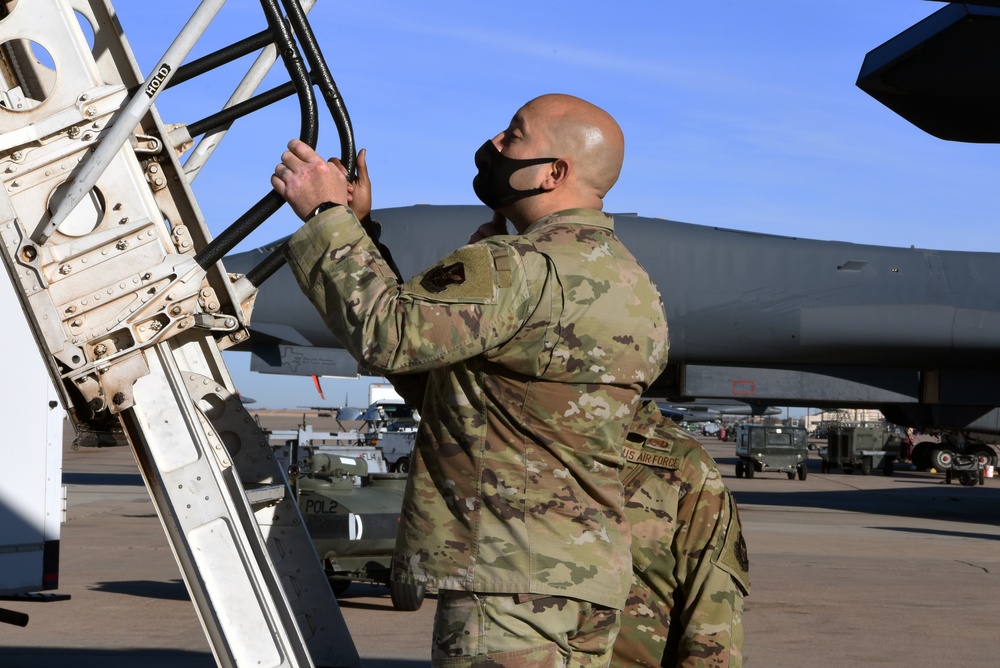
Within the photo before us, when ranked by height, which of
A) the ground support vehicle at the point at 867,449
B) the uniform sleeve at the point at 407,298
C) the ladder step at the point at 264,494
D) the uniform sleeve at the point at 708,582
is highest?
the uniform sleeve at the point at 407,298

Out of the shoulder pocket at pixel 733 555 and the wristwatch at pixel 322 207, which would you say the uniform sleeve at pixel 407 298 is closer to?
the wristwatch at pixel 322 207

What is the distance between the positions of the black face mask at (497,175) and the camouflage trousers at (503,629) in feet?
2.96

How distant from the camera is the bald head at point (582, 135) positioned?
8.01 feet

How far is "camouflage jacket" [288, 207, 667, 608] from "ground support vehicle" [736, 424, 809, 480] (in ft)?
91.5

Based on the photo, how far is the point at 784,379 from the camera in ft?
52.9

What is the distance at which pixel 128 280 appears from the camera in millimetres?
2525

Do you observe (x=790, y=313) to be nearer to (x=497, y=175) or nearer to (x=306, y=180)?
(x=497, y=175)

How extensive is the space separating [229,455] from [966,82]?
9.30 ft

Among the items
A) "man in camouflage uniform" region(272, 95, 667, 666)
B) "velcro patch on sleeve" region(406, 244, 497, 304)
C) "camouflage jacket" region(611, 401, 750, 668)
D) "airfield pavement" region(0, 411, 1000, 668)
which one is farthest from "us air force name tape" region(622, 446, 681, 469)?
"airfield pavement" region(0, 411, 1000, 668)

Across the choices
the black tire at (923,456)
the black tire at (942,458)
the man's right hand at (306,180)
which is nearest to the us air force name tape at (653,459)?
the man's right hand at (306,180)

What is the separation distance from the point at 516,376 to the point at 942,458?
30.2m

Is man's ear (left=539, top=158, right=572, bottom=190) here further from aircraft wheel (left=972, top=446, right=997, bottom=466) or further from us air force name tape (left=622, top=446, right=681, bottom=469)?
aircraft wheel (left=972, top=446, right=997, bottom=466)

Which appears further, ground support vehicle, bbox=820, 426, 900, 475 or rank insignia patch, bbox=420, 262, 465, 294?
ground support vehicle, bbox=820, 426, 900, 475

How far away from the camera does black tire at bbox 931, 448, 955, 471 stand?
95.9ft
